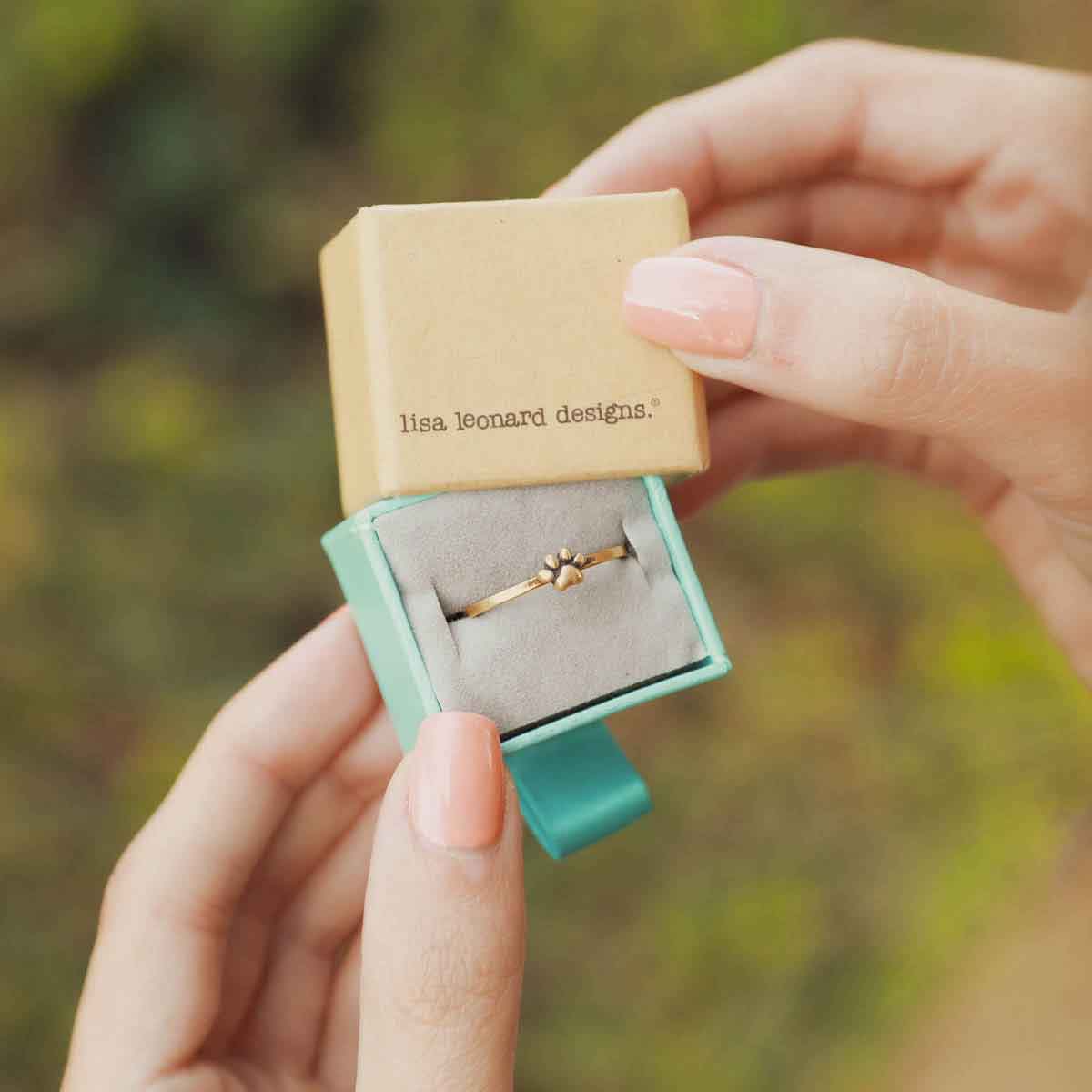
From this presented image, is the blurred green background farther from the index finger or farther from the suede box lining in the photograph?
the suede box lining

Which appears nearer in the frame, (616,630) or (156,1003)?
(616,630)

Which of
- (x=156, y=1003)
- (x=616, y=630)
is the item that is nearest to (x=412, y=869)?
(x=616, y=630)

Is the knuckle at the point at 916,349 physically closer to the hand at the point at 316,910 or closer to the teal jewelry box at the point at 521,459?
the teal jewelry box at the point at 521,459

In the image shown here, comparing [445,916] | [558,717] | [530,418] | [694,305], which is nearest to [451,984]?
[445,916]

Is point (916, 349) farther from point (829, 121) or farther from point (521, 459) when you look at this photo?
point (829, 121)

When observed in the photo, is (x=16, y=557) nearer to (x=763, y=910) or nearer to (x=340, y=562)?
(x=340, y=562)

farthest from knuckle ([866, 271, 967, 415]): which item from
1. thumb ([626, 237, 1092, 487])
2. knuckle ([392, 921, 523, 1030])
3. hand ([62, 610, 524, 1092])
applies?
knuckle ([392, 921, 523, 1030])

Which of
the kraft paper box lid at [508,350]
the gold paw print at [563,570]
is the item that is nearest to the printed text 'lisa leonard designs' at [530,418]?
the kraft paper box lid at [508,350]
